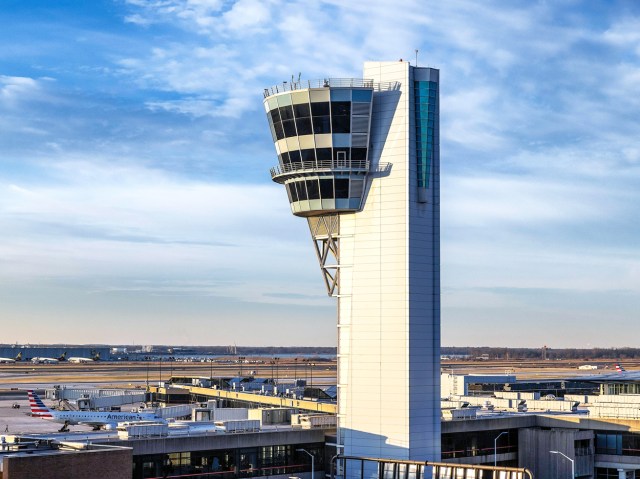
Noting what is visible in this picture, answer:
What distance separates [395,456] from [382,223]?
62.4ft

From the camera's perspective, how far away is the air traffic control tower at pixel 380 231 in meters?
71.6

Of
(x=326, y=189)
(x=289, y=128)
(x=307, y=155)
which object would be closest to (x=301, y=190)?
(x=326, y=189)

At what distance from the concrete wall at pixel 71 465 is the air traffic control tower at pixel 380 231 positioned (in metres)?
23.3

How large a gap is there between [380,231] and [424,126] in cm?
972

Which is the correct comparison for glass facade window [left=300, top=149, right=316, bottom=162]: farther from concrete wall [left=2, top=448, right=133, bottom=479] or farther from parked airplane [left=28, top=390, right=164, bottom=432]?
parked airplane [left=28, top=390, right=164, bottom=432]

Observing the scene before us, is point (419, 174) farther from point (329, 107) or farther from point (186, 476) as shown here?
point (186, 476)

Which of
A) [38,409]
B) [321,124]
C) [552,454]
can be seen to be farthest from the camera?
[38,409]

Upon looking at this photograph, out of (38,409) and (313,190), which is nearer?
(313,190)

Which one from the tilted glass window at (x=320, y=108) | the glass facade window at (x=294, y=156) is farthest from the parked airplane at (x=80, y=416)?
the tilted glass window at (x=320, y=108)

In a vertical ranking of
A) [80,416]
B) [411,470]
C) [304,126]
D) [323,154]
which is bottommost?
[80,416]

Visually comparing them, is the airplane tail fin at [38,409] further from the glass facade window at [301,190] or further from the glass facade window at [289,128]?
the glass facade window at [289,128]

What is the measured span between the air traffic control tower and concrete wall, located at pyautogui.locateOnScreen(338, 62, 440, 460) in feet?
0.27

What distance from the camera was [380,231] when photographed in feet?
241

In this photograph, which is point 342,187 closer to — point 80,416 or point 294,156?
point 294,156
